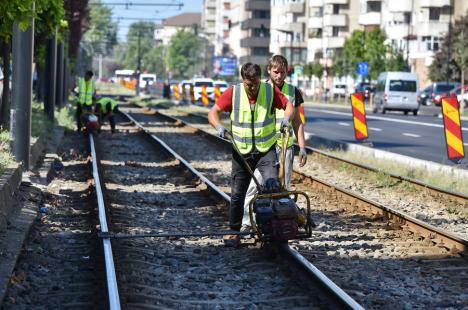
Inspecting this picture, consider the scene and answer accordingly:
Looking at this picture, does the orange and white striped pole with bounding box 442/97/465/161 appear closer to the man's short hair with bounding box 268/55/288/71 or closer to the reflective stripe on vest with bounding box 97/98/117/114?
the man's short hair with bounding box 268/55/288/71

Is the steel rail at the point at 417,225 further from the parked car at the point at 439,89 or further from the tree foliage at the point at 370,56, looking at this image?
the tree foliage at the point at 370,56

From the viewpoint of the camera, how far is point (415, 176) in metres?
19.9

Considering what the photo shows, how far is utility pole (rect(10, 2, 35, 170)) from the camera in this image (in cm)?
1836

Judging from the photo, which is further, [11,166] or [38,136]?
[38,136]

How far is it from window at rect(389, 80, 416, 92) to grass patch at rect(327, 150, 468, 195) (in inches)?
1287

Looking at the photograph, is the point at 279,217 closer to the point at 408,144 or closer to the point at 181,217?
the point at 181,217

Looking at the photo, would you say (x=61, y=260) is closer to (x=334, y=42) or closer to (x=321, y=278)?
(x=321, y=278)

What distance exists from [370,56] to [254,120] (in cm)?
8895

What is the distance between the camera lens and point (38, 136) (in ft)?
79.7

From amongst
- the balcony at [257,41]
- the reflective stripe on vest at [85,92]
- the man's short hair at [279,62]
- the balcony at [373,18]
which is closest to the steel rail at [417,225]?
the man's short hair at [279,62]

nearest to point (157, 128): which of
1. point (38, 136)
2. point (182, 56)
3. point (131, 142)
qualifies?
point (131, 142)

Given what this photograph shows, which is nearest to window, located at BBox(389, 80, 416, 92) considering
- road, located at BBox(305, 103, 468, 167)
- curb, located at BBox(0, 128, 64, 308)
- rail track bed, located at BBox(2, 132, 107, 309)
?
road, located at BBox(305, 103, 468, 167)

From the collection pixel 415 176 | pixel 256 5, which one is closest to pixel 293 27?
pixel 256 5

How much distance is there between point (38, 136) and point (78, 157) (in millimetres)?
1205
